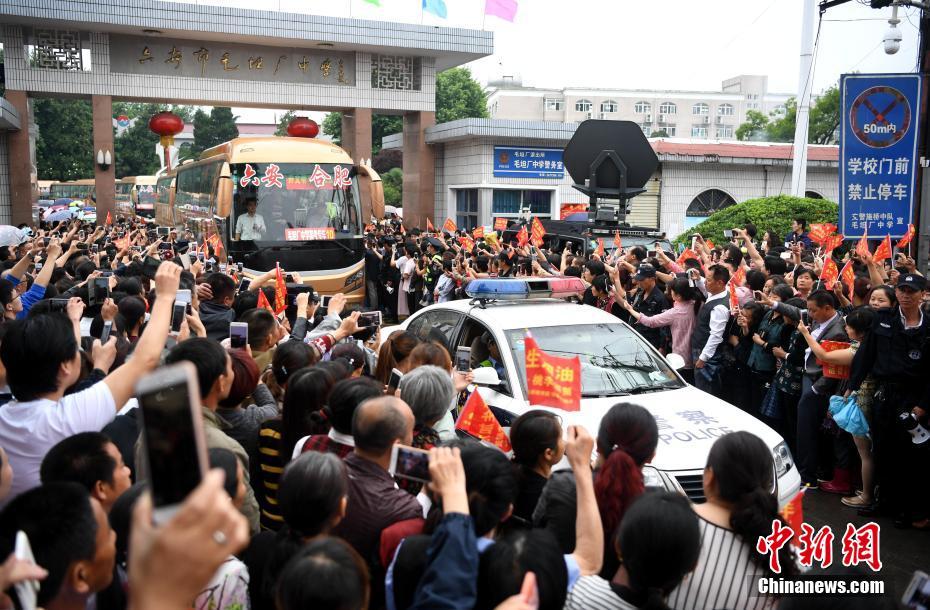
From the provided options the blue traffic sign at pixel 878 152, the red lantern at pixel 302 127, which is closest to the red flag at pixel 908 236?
the blue traffic sign at pixel 878 152

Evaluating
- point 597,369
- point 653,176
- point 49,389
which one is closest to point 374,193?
point 597,369

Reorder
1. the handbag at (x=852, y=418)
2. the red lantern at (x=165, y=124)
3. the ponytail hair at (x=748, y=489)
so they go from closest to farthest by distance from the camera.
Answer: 1. the ponytail hair at (x=748, y=489)
2. the handbag at (x=852, y=418)
3. the red lantern at (x=165, y=124)

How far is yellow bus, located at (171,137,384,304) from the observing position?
560 inches

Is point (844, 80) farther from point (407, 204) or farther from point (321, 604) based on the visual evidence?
point (407, 204)

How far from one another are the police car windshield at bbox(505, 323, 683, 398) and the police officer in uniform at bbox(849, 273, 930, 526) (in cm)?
146

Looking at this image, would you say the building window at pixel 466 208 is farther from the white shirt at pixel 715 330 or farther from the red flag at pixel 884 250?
the white shirt at pixel 715 330

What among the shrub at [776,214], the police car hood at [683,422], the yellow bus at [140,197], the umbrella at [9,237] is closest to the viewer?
the police car hood at [683,422]

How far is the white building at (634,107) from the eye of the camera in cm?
8262

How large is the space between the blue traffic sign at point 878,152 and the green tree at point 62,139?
46.5 meters

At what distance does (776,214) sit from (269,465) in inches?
638

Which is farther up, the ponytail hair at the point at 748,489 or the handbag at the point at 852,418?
the ponytail hair at the point at 748,489

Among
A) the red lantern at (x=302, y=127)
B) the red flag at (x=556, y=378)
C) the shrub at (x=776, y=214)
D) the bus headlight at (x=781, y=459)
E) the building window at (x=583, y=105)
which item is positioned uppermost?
the building window at (x=583, y=105)

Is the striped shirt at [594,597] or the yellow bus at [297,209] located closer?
the striped shirt at [594,597]

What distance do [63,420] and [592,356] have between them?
390cm
